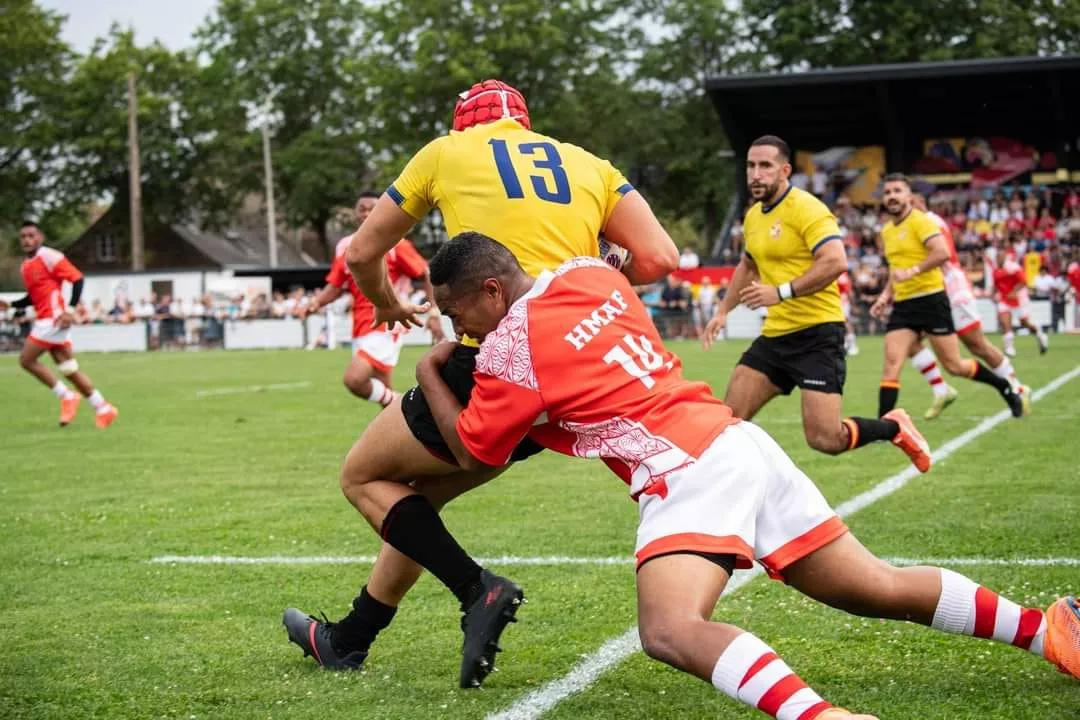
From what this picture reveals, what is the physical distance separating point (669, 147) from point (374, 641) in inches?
2246

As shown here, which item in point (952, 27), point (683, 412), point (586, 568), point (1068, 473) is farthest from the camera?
point (952, 27)

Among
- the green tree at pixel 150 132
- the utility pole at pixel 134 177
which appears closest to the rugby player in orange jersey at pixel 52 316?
the utility pole at pixel 134 177

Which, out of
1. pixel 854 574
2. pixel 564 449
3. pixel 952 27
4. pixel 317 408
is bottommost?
pixel 317 408

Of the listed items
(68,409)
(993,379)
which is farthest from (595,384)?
(68,409)

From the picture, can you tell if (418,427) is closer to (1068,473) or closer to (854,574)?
(854,574)

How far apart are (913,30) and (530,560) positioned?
50235 mm

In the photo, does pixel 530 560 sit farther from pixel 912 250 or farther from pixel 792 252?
pixel 912 250

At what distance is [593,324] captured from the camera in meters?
3.79

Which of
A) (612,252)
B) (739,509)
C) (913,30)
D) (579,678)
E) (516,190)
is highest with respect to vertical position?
(913,30)

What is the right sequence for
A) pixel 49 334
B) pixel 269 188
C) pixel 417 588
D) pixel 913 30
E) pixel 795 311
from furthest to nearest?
pixel 269 188, pixel 913 30, pixel 49 334, pixel 795 311, pixel 417 588

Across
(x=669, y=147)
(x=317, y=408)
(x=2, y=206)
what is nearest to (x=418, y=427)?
(x=317, y=408)

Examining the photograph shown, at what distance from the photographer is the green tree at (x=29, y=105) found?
6531 centimetres

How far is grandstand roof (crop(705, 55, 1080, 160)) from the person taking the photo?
35.5m

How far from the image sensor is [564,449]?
4.07 metres
